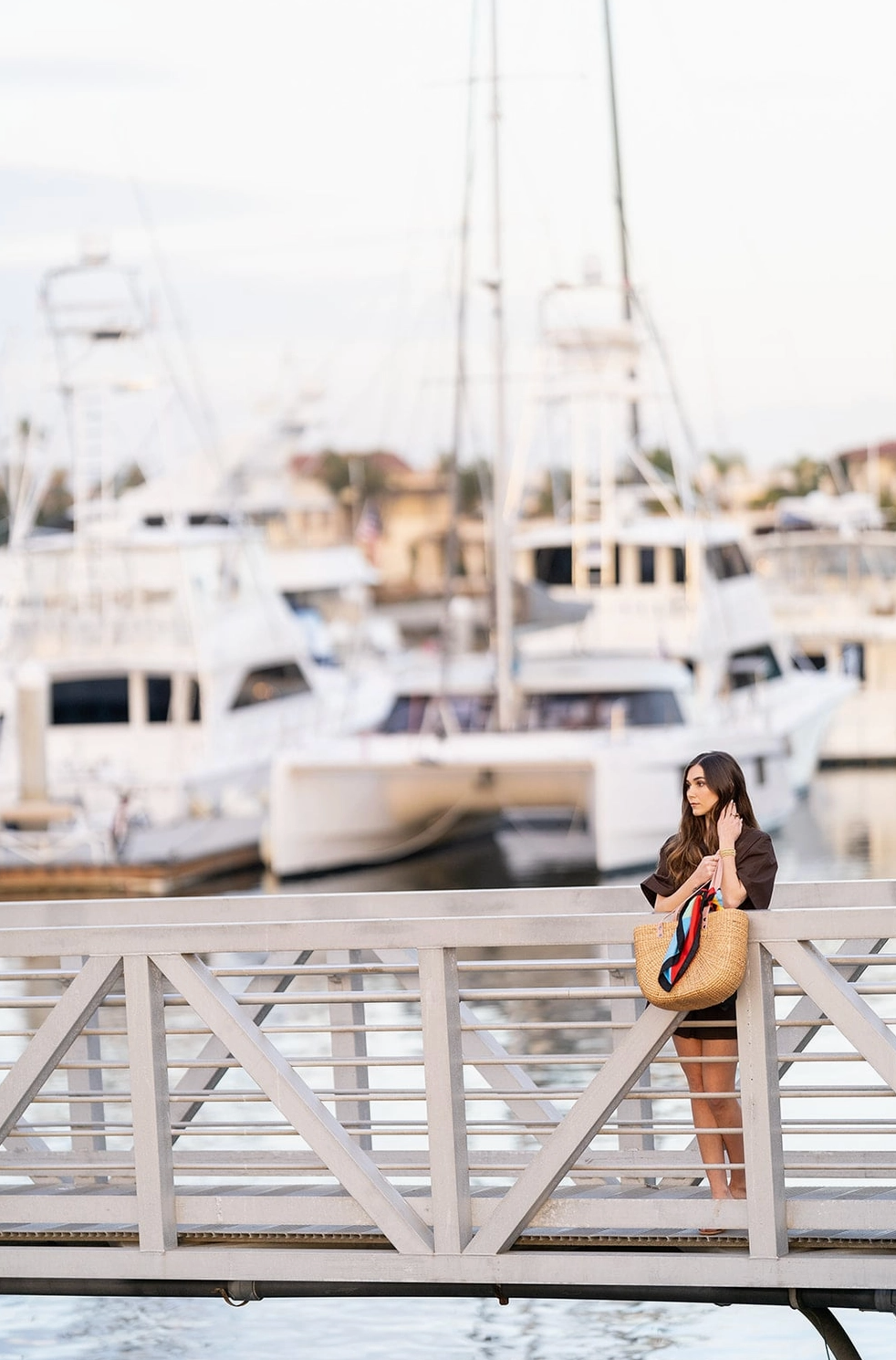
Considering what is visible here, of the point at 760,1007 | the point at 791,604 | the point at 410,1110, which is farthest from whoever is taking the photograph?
the point at 791,604

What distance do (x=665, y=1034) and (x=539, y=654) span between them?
90.3 ft

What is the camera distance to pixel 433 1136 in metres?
5.98

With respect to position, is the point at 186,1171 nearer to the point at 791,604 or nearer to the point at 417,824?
the point at 417,824

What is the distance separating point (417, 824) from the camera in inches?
1243

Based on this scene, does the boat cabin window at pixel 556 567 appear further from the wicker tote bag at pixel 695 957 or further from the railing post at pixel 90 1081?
the wicker tote bag at pixel 695 957

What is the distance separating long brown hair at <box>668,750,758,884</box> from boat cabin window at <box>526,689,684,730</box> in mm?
24835

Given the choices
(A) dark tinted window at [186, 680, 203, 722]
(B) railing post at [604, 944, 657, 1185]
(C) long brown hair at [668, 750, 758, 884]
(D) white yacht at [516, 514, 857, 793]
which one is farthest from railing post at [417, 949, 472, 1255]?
(D) white yacht at [516, 514, 857, 793]

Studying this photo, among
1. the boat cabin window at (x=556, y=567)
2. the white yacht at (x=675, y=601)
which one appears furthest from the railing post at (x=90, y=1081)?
the boat cabin window at (x=556, y=567)

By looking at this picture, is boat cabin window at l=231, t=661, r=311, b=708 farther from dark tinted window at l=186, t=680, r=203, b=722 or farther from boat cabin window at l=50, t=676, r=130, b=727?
boat cabin window at l=50, t=676, r=130, b=727

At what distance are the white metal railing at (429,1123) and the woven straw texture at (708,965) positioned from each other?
96 mm

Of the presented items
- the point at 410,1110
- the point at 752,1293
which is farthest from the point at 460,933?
the point at 410,1110

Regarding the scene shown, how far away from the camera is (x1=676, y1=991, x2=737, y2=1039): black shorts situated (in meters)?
5.98

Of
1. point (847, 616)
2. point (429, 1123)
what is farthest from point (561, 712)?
point (429, 1123)

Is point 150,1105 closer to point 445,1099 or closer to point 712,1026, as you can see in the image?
point 445,1099
